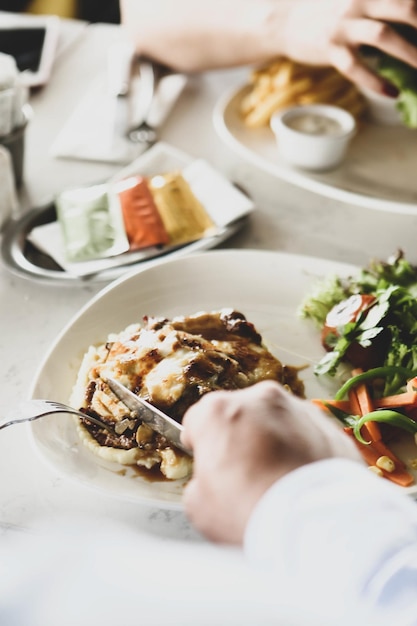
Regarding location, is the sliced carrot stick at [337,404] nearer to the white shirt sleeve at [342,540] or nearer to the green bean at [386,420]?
the green bean at [386,420]

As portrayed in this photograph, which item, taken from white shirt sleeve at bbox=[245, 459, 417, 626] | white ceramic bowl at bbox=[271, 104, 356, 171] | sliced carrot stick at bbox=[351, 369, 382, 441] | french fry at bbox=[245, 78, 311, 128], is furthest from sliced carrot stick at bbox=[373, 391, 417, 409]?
french fry at bbox=[245, 78, 311, 128]

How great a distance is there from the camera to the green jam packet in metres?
1.47

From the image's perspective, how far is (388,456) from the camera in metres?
1.08

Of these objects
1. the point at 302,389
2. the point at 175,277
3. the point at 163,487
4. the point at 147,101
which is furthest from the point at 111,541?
the point at 147,101

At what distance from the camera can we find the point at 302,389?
3.98 feet

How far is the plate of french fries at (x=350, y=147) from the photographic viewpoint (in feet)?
5.52

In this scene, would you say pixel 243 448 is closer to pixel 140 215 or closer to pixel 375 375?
pixel 375 375

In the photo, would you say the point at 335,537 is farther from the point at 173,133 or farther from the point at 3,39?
the point at 3,39

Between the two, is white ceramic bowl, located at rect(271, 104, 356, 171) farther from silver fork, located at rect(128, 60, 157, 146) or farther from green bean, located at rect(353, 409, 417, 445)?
green bean, located at rect(353, 409, 417, 445)

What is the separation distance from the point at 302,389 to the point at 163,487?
12.3 inches

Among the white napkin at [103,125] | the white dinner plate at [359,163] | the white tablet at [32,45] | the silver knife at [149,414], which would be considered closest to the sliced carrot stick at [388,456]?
the silver knife at [149,414]

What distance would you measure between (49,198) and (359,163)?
75cm

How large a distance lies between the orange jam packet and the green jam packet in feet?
0.05

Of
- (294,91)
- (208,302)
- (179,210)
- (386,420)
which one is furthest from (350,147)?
(386,420)
